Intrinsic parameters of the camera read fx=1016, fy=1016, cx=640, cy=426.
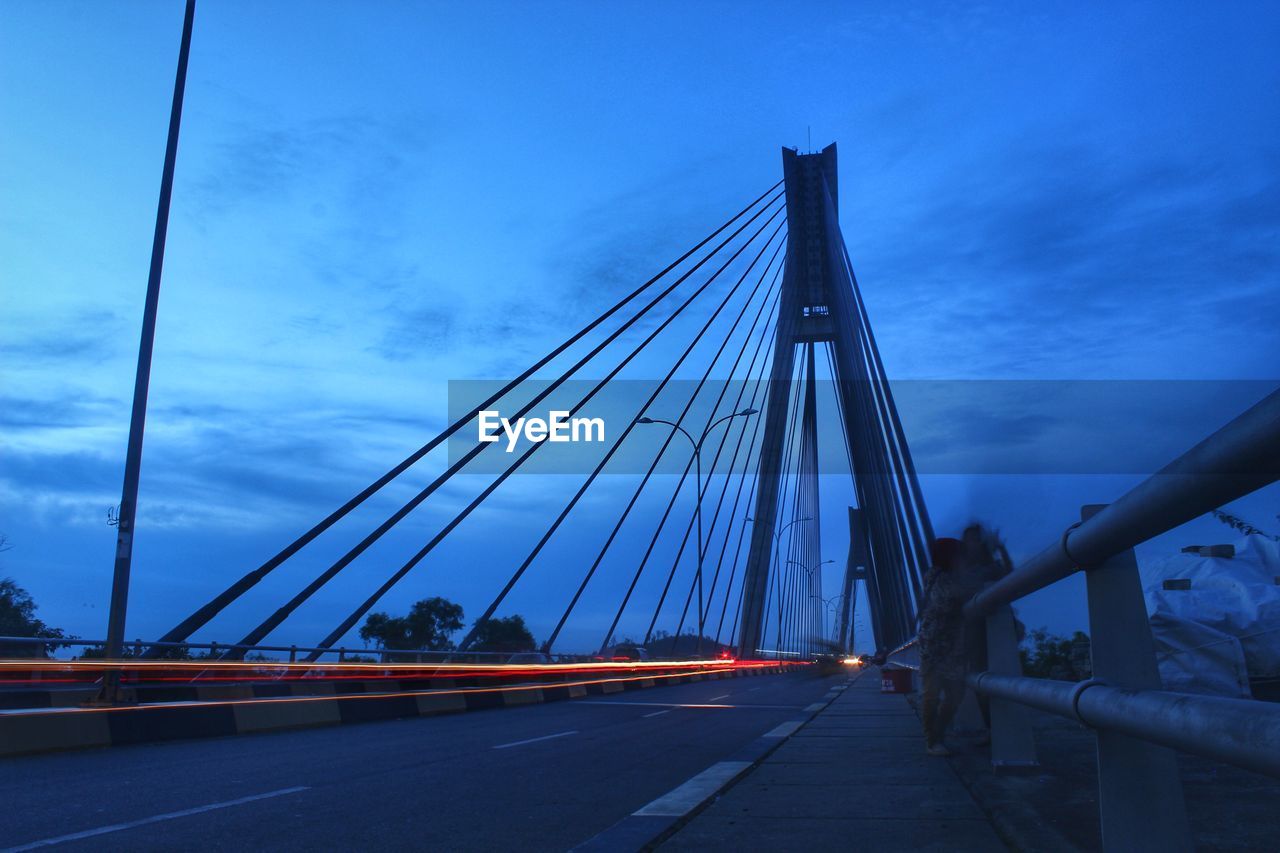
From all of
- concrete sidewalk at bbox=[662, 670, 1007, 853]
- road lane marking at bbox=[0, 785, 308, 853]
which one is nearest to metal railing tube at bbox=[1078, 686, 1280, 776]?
concrete sidewalk at bbox=[662, 670, 1007, 853]

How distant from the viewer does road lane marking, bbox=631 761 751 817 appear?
5261 millimetres

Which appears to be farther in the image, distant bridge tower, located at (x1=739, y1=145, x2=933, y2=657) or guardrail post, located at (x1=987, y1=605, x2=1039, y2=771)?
distant bridge tower, located at (x1=739, y1=145, x2=933, y2=657)

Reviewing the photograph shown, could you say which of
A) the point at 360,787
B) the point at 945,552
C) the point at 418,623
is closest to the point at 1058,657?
the point at 945,552

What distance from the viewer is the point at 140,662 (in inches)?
497

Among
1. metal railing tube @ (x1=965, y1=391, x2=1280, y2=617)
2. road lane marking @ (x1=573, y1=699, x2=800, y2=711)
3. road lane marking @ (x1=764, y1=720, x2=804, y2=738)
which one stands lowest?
road lane marking @ (x1=573, y1=699, x2=800, y2=711)

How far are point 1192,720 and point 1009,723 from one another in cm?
389

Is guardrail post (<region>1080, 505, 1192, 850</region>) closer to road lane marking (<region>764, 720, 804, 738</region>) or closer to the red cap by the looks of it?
the red cap

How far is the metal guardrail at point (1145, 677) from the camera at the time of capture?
1.80m

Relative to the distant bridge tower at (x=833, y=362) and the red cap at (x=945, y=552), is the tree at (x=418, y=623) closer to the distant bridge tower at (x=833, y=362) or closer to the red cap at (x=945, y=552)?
the distant bridge tower at (x=833, y=362)

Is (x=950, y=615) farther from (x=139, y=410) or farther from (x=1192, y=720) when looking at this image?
(x=139, y=410)

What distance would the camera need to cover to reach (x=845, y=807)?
17.4ft

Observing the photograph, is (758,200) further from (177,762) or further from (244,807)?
(244,807)

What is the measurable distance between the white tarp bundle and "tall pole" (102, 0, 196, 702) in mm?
11644

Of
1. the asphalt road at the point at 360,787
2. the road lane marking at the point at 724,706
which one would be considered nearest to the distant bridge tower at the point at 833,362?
the road lane marking at the point at 724,706
